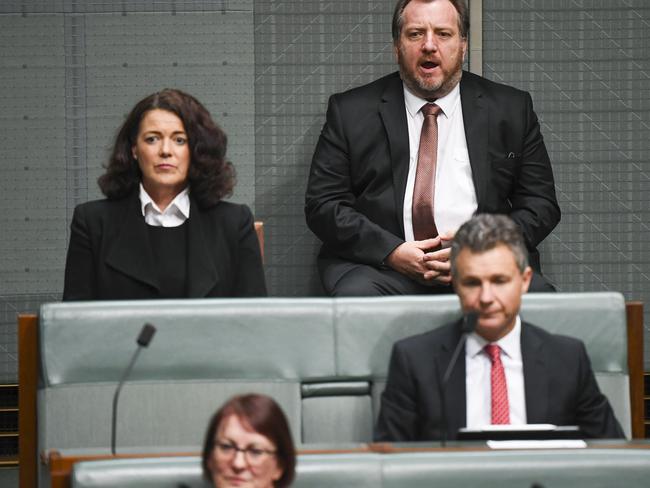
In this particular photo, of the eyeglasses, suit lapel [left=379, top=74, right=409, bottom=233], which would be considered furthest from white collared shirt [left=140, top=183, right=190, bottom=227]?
the eyeglasses

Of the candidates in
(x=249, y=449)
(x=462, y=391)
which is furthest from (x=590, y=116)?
(x=249, y=449)

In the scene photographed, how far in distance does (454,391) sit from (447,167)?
129cm

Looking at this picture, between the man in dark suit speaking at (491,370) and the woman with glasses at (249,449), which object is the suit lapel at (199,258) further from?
the woman with glasses at (249,449)

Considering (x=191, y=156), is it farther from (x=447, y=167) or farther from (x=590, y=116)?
(x=590, y=116)

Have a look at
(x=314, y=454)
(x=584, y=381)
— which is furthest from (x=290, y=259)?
(x=314, y=454)

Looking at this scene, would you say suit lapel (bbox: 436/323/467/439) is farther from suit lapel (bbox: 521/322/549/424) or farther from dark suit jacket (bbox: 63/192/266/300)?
dark suit jacket (bbox: 63/192/266/300)

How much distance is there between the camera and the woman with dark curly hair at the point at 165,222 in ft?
10.4

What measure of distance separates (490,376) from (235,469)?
73 centimetres

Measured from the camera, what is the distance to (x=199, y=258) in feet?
10.5

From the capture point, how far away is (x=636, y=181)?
4355mm

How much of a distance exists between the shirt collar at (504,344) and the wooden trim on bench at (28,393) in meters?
0.99

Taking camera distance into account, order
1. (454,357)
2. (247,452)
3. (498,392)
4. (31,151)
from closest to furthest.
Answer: (247,452)
(454,357)
(498,392)
(31,151)

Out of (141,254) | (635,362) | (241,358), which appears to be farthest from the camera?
(141,254)

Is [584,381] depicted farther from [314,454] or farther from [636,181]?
[636,181]
